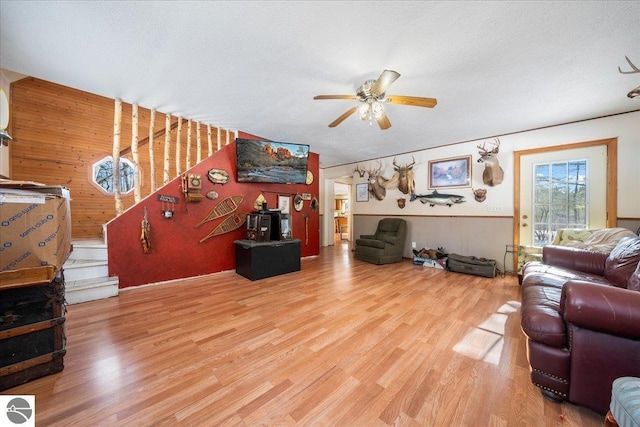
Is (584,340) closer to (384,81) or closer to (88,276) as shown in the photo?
(384,81)

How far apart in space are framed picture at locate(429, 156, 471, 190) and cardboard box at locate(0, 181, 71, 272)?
5.47 m

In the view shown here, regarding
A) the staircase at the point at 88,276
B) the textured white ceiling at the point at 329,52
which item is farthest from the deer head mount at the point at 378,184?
the staircase at the point at 88,276

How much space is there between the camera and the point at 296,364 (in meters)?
1.62

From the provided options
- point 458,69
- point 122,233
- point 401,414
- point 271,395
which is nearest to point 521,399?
point 401,414

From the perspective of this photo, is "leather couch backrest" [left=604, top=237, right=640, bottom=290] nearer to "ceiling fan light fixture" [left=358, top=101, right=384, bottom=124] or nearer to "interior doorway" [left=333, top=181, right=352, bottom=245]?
"ceiling fan light fixture" [left=358, top=101, right=384, bottom=124]

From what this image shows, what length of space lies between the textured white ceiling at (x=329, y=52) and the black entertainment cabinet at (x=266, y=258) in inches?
82.9

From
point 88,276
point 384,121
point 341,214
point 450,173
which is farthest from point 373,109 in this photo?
point 341,214

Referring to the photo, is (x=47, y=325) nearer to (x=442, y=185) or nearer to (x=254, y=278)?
(x=254, y=278)

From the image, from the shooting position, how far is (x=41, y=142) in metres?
3.86

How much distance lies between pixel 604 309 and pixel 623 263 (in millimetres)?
1431

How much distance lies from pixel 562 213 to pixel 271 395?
191 inches

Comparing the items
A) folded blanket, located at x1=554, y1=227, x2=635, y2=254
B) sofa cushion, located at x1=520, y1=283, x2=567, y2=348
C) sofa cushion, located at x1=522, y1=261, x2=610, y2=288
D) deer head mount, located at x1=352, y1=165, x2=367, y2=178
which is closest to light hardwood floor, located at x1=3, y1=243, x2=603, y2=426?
sofa cushion, located at x1=520, y1=283, x2=567, y2=348

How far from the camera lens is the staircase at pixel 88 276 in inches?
104

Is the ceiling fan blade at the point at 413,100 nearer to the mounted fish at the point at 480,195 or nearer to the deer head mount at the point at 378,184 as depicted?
the mounted fish at the point at 480,195
